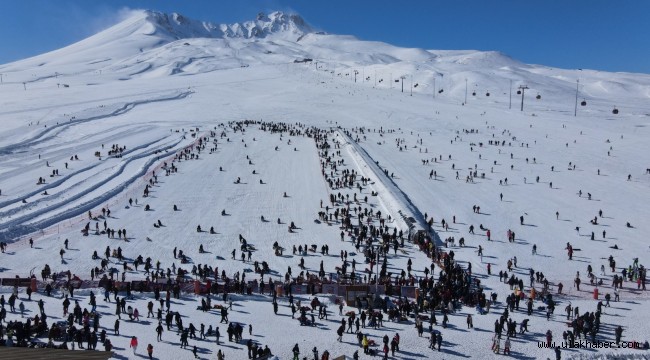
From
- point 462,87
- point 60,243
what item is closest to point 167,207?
point 60,243

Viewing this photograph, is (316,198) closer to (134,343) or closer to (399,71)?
(134,343)

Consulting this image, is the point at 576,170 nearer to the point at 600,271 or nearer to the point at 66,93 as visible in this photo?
the point at 600,271

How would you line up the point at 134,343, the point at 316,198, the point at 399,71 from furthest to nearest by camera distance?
the point at 399,71 < the point at 316,198 < the point at 134,343

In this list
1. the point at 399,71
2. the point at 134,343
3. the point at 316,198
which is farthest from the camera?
the point at 399,71

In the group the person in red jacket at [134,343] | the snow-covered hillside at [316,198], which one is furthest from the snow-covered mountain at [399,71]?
the person in red jacket at [134,343]

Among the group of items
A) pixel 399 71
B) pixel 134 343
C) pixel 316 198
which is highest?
pixel 399 71

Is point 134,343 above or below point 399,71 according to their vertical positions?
below

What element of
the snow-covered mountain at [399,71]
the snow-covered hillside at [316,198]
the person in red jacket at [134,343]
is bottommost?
the person in red jacket at [134,343]

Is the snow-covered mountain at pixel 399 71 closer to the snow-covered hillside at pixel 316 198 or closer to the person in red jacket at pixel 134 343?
the snow-covered hillside at pixel 316 198

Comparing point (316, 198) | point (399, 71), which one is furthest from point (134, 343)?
point (399, 71)
